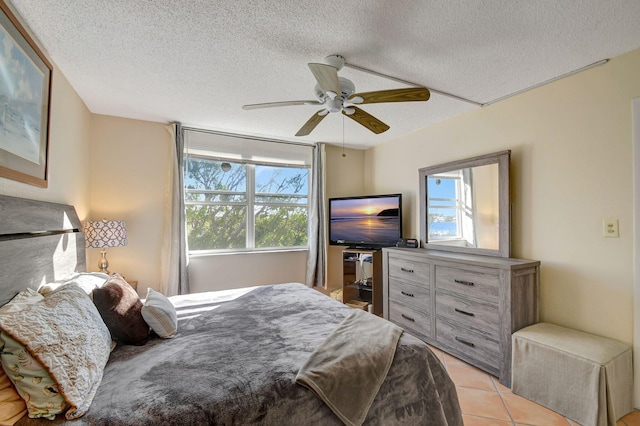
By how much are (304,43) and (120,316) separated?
1.93 m

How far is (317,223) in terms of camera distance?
4.21 m

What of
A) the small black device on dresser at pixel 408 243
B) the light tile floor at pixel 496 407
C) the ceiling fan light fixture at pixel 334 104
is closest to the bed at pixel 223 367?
the light tile floor at pixel 496 407

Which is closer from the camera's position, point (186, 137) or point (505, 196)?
point (505, 196)

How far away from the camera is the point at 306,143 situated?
421 cm

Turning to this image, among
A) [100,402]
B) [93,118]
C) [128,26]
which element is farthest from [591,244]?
[93,118]

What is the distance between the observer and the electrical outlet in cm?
200

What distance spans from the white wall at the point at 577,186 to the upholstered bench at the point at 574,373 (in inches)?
9.7

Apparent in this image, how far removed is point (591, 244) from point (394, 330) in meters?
1.76

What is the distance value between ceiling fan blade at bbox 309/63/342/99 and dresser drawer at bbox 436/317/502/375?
2289 millimetres

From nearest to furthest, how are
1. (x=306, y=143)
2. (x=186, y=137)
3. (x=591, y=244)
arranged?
1. (x=591, y=244)
2. (x=186, y=137)
3. (x=306, y=143)

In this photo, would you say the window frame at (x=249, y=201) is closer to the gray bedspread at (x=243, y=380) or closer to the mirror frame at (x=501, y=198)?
the gray bedspread at (x=243, y=380)

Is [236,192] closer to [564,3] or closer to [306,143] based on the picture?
[306,143]

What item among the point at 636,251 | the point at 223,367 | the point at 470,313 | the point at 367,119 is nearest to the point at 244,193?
the point at 367,119

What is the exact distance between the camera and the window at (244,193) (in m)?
3.64
